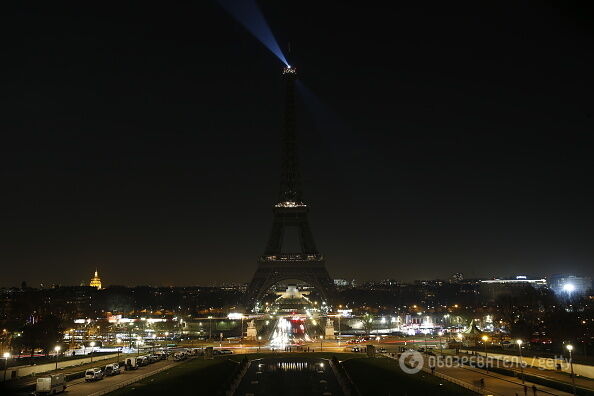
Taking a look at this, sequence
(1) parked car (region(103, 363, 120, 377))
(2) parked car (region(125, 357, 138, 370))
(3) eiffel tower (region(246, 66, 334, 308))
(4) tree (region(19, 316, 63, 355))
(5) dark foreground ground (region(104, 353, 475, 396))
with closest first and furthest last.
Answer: (5) dark foreground ground (region(104, 353, 475, 396)) < (1) parked car (region(103, 363, 120, 377)) < (2) parked car (region(125, 357, 138, 370)) < (4) tree (region(19, 316, 63, 355)) < (3) eiffel tower (region(246, 66, 334, 308))

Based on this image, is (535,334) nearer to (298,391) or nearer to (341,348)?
(341,348)

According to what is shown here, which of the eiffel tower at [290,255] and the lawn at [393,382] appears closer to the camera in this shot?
the lawn at [393,382]

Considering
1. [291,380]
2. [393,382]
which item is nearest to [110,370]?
[291,380]

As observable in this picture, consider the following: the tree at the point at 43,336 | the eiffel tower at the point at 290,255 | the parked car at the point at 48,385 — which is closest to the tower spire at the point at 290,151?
the eiffel tower at the point at 290,255

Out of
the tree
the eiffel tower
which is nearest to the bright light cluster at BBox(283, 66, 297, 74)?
the eiffel tower

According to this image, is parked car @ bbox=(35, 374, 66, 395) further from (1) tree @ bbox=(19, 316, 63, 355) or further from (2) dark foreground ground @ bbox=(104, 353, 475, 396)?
(1) tree @ bbox=(19, 316, 63, 355)

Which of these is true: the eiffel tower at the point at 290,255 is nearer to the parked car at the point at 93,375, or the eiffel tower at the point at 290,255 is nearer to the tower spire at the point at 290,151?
the tower spire at the point at 290,151

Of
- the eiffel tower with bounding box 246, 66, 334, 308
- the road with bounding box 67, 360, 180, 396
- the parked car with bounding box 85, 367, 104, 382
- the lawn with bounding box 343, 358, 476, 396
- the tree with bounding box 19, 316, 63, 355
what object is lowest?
the road with bounding box 67, 360, 180, 396
